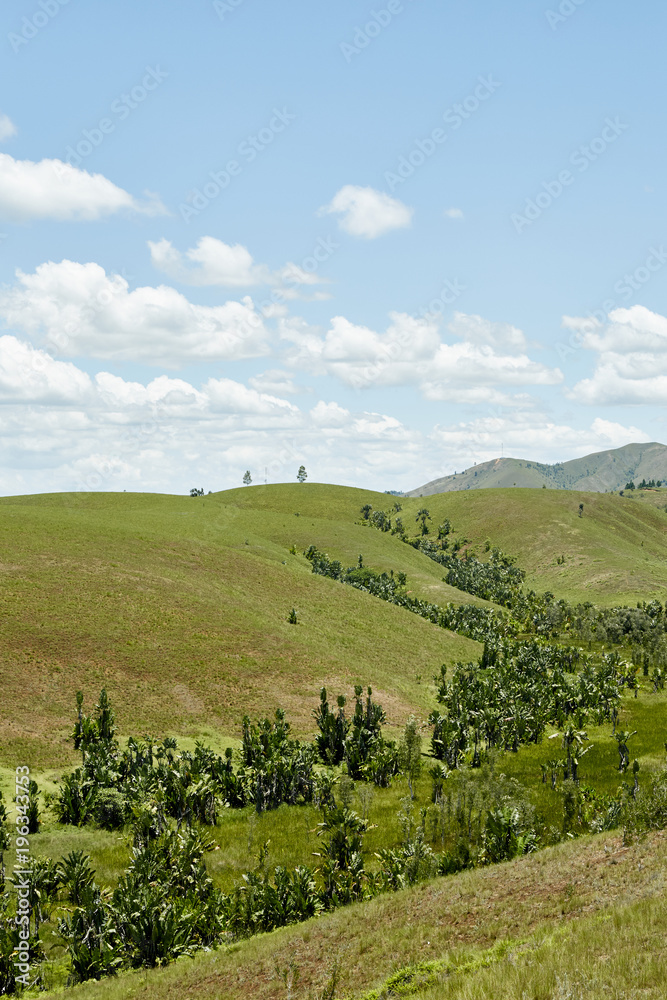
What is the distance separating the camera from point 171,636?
89.2 m

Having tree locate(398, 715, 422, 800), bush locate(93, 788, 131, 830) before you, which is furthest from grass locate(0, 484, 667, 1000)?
tree locate(398, 715, 422, 800)

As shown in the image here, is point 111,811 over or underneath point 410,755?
underneath

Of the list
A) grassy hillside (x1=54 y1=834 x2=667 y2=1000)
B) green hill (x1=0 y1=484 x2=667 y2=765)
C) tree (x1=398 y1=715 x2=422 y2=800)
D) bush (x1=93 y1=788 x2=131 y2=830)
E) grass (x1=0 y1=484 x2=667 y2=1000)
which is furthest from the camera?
green hill (x1=0 y1=484 x2=667 y2=765)

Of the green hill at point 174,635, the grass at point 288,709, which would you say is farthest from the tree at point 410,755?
the green hill at point 174,635

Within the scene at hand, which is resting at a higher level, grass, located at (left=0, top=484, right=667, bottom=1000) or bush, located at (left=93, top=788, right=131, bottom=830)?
grass, located at (left=0, top=484, right=667, bottom=1000)

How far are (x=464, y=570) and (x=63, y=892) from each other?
167592 millimetres

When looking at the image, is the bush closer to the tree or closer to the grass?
the grass

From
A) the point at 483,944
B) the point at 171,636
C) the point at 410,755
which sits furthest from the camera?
the point at 171,636

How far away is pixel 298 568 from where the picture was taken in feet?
481

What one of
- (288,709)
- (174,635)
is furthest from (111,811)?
(174,635)

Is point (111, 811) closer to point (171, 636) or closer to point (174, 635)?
point (171, 636)

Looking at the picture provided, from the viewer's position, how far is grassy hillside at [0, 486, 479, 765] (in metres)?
71.9

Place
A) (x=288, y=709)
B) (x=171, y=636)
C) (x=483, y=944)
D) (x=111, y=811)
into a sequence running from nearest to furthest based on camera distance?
(x=483, y=944) < (x=111, y=811) < (x=288, y=709) < (x=171, y=636)

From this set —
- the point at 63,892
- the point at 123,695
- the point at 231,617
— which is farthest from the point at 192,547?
the point at 63,892
